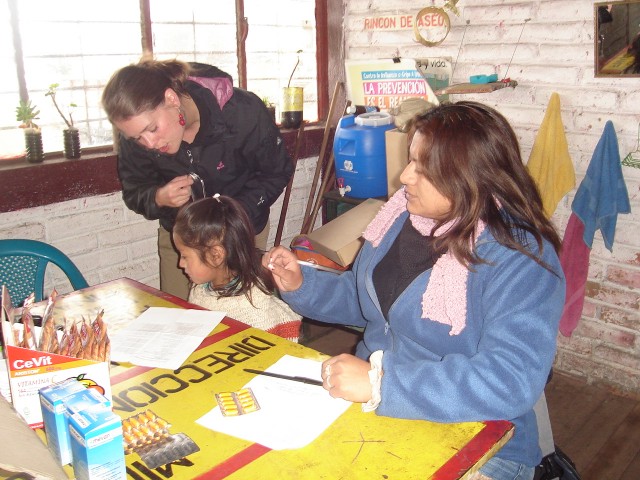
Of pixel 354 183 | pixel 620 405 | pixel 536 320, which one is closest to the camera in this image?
pixel 536 320

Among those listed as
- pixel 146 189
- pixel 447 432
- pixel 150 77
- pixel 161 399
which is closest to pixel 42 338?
pixel 161 399

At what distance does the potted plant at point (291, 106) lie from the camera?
11.5 feet

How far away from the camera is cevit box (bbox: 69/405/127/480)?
3.14 feet

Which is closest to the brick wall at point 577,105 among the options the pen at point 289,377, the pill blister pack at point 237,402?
the pen at point 289,377

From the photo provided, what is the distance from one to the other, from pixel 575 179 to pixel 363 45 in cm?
149

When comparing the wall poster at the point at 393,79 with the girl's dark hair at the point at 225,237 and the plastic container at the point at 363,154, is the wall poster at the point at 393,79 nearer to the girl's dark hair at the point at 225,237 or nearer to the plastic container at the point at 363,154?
the plastic container at the point at 363,154

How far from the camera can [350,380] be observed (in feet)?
3.94

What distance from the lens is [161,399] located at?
1.32m

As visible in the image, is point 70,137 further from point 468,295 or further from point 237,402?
point 468,295

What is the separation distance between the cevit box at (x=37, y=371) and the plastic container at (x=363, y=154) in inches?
85.2

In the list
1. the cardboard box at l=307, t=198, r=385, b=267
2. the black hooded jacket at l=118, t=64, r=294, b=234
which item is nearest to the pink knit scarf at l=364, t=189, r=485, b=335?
the black hooded jacket at l=118, t=64, r=294, b=234

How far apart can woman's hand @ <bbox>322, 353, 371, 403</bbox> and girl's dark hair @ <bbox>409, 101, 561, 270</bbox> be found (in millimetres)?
307

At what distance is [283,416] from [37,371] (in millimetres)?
470

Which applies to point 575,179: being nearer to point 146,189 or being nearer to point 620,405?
point 620,405
